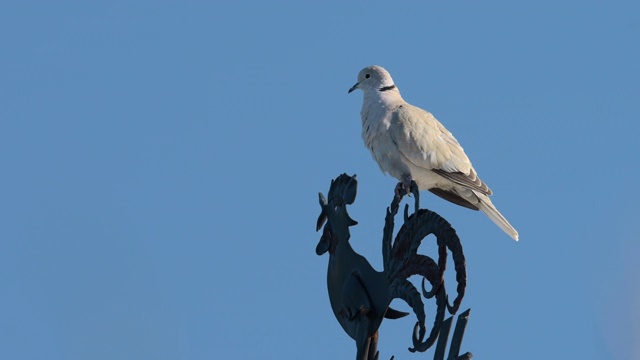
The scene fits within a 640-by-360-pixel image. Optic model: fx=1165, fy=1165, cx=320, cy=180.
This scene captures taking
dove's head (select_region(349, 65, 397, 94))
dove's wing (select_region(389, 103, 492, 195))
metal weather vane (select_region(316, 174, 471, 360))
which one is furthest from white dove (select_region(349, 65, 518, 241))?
metal weather vane (select_region(316, 174, 471, 360))

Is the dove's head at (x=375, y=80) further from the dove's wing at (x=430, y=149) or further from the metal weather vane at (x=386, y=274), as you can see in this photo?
the metal weather vane at (x=386, y=274)

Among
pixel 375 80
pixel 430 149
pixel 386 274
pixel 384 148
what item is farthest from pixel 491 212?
pixel 386 274

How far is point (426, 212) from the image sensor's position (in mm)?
3152

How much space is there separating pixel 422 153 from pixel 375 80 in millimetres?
988

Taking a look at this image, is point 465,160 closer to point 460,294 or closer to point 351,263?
point 351,263

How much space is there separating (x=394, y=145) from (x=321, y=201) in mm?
3032

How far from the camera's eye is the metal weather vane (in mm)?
2947

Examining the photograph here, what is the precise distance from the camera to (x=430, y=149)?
688cm

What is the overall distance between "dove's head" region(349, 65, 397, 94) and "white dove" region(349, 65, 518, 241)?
→ 7.4 inches

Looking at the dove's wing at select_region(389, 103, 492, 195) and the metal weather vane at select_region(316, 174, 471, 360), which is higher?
the dove's wing at select_region(389, 103, 492, 195)

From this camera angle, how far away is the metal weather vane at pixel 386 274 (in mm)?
2947

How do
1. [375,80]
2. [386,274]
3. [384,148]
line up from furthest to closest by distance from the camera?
[375,80] < [384,148] < [386,274]

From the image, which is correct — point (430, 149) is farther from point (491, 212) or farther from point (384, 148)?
point (491, 212)

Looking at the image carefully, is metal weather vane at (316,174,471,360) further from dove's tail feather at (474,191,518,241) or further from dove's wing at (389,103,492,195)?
dove's tail feather at (474,191,518,241)
